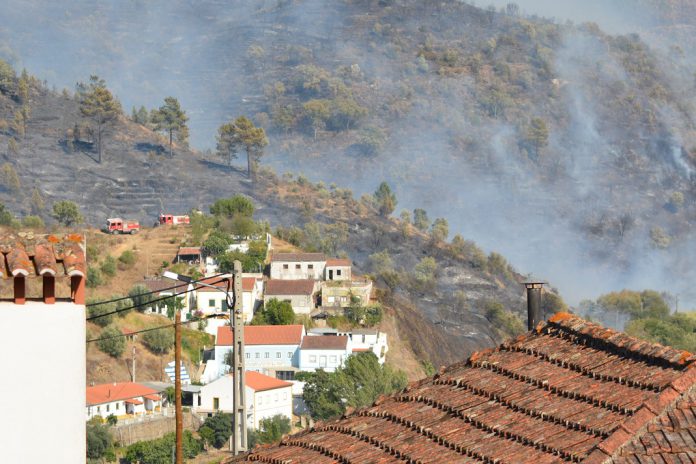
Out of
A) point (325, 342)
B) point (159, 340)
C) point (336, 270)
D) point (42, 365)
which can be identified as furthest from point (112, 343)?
point (42, 365)

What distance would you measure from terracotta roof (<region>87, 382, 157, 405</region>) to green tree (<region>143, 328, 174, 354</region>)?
41.3 feet

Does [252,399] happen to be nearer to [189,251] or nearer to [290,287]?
[290,287]

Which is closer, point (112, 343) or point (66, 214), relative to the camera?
point (112, 343)

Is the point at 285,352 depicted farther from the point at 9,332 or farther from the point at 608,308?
the point at 9,332

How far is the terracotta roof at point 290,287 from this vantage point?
129125 millimetres

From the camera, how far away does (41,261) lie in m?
12.8

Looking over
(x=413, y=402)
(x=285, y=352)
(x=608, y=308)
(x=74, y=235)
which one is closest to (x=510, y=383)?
(x=413, y=402)

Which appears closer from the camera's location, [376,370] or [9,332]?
[9,332]

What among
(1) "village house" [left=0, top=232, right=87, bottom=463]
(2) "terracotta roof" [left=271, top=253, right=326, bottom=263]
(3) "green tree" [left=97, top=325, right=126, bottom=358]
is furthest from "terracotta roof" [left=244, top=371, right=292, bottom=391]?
(1) "village house" [left=0, top=232, right=87, bottom=463]

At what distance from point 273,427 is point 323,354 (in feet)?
70.4

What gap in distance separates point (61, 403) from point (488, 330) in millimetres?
164008

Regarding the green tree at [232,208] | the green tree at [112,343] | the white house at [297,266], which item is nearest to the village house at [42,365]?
the green tree at [112,343]

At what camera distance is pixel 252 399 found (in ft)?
325

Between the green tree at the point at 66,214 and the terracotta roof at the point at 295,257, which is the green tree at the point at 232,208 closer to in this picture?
the terracotta roof at the point at 295,257
